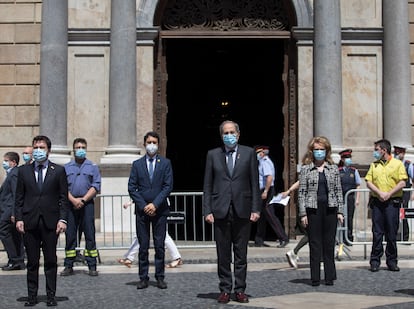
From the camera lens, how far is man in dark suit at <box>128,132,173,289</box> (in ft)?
34.4

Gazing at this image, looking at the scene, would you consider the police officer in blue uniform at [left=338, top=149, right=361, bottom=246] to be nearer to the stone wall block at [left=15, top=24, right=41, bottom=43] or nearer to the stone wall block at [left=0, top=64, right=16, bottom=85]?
the stone wall block at [left=15, top=24, right=41, bottom=43]

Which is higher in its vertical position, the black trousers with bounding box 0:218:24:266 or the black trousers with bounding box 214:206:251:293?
the black trousers with bounding box 214:206:251:293

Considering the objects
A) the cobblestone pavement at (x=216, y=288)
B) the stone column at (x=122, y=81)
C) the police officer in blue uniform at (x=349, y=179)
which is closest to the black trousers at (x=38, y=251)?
the cobblestone pavement at (x=216, y=288)

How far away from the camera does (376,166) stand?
39.9ft

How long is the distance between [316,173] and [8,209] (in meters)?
4.85

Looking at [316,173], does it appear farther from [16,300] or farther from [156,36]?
[156,36]

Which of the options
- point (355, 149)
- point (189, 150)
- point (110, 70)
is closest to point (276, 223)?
point (355, 149)

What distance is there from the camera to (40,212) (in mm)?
9438

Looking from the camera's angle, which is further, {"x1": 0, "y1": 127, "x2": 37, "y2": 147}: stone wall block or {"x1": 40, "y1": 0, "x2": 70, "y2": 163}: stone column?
{"x1": 0, "y1": 127, "x2": 37, "y2": 147}: stone wall block

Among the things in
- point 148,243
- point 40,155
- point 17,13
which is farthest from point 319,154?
point 17,13

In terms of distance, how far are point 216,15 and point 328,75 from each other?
265 cm

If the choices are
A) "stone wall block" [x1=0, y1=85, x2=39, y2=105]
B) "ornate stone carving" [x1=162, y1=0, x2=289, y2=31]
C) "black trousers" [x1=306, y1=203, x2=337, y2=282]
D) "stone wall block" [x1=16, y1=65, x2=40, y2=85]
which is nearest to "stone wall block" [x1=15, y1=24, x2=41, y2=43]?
"stone wall block" [x1=16, y1=65, x2=40, y2=85]

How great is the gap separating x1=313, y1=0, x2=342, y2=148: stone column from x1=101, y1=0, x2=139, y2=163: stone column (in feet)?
11.4

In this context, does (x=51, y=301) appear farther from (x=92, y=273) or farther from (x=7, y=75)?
(x=7, y=75)
